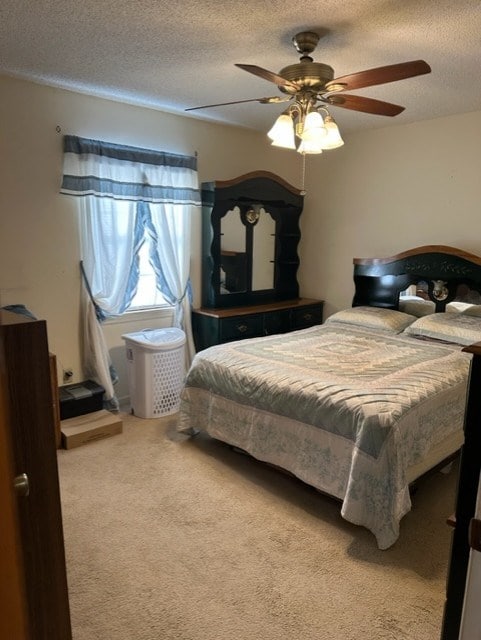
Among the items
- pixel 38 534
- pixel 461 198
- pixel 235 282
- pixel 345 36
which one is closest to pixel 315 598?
pixel 38 534

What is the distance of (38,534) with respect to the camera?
3.54 feet

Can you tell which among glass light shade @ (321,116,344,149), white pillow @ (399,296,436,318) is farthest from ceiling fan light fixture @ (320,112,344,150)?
white pillow @ (399,296,436,318)

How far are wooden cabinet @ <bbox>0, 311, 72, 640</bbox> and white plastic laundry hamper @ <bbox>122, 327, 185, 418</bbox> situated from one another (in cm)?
243

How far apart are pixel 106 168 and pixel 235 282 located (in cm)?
160

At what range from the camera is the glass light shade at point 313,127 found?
2.27 m

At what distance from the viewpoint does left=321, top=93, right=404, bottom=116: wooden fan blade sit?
2363mm

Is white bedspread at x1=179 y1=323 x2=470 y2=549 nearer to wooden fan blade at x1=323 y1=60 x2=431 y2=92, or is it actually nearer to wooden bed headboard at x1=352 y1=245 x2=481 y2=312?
wooden bed headboard at x1=352 y1=245 x2=481 y2=312

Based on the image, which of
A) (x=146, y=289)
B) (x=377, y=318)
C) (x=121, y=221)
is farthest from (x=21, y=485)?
(x=377, y=318)

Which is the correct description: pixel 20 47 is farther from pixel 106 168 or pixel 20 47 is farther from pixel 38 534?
pixel 38 534

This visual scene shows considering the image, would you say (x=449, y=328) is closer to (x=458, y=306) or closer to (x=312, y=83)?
(x=458, y=306)

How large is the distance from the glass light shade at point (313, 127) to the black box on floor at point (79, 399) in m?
2.38

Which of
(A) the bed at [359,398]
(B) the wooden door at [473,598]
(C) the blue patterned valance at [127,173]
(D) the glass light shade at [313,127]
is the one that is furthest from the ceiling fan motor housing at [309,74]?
(B) the wooden door at [473,598]

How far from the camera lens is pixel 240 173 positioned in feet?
14.9

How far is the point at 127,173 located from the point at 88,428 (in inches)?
78.3
